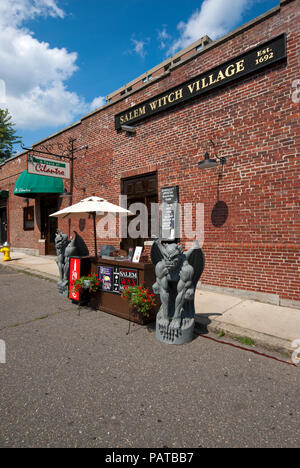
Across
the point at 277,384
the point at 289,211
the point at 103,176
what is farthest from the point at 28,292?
the point at 289,211

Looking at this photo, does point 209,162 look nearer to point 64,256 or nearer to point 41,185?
point 64,256

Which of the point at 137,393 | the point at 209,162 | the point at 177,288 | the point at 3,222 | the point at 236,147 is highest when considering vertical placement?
the point at 236,147

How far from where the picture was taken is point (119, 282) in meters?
5.42

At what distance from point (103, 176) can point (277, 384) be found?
369 inches

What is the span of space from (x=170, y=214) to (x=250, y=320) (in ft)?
13.7

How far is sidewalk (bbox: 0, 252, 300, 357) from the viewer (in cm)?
400

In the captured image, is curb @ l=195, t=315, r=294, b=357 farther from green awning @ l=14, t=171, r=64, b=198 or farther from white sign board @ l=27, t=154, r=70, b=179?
green awning @ l=14, t=171, r=64, b=198

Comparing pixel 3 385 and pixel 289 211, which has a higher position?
pixel 289 211

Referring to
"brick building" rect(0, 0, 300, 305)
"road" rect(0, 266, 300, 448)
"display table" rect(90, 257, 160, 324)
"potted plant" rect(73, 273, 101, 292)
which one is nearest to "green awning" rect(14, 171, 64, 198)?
"brick building" rect(0, 0, 300, 305)

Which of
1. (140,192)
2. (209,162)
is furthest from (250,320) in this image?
(140,192)

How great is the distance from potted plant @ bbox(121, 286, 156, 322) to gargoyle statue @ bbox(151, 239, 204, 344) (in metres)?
0.32

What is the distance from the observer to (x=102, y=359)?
3.62m

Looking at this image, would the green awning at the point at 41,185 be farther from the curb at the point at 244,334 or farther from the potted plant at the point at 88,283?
the curb at the point at 244,334
